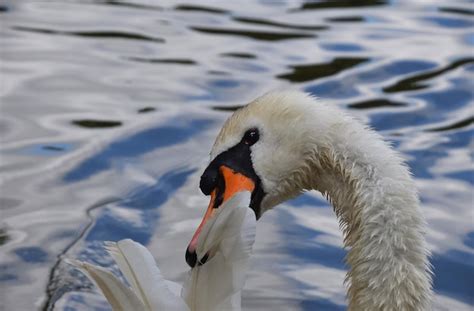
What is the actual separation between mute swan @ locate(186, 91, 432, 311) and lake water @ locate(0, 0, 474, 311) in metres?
1.09

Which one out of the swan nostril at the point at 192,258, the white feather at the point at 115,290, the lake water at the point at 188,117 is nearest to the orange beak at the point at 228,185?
the swan nostril at the point at 192,258

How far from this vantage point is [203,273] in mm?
4211

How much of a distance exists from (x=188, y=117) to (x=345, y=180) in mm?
3706

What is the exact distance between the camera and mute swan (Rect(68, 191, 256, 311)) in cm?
407

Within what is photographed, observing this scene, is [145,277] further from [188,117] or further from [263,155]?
[188,117]

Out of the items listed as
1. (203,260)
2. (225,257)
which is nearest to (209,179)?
(203,260)

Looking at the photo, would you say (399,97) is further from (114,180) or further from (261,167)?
(261,167)

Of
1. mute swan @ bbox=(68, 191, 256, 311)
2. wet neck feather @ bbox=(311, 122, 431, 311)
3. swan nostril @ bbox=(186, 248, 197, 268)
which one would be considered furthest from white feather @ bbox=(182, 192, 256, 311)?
wet neck feather @ bbox=(311, 122, 431, 311)

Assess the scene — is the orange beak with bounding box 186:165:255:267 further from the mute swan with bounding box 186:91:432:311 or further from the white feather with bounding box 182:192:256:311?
the white feather with bounding box 182:192:256:311

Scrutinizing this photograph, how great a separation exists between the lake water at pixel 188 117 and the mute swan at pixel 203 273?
1.58 m

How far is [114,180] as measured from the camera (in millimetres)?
7207

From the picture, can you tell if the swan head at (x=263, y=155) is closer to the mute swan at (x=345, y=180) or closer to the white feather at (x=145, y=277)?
the mute swan at (x=345, y=180)

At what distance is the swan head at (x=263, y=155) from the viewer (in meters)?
4.82

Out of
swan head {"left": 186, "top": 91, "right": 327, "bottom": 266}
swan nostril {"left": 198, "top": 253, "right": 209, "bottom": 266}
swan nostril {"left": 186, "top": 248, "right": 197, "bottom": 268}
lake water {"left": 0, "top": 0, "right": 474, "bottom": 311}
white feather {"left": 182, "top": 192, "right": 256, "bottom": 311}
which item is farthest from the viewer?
lake water {"left": 0, "top": 0, "right": 474, "bottom": 311}
